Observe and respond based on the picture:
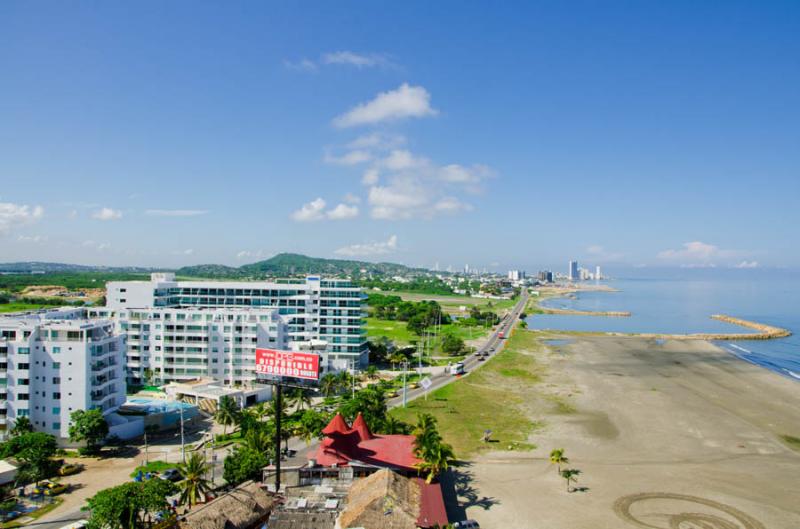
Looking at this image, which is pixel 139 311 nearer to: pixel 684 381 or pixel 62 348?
pixel 62 348

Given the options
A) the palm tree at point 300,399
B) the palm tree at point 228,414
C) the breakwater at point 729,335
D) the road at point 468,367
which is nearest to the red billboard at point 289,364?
the palm tree at point 228,414

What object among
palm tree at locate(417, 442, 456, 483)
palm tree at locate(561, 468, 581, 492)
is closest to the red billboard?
palm tree at locate(417, 442, 456, 483)

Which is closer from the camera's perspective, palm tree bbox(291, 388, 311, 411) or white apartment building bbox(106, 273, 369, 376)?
palm tree bbox(291, 388, 311, 411)

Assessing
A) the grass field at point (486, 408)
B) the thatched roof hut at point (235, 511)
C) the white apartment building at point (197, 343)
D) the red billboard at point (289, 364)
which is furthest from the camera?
the white apartment building at point (197, 343)

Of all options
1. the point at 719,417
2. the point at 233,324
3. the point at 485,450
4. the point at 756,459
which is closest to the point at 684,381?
the point at 719,417

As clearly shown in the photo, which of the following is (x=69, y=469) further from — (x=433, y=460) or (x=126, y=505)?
(x=433, y=460)

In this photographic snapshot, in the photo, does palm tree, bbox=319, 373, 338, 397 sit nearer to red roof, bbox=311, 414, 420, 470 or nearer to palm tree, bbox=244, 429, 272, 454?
palm tree, bbox=244, 429, 272, 454

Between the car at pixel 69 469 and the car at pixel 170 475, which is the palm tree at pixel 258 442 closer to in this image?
the car at pixel 170 475
